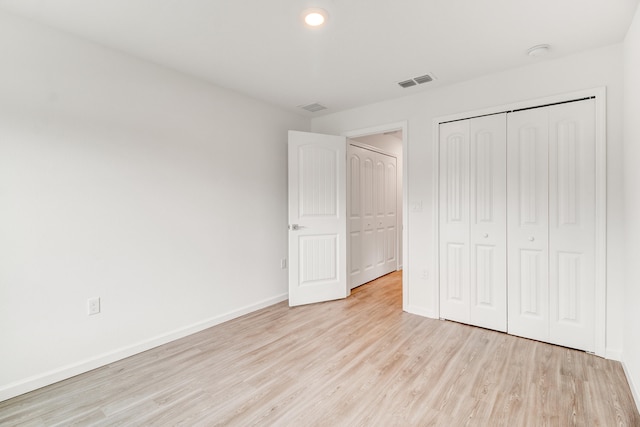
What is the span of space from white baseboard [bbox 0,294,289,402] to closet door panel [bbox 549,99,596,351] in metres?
2.95

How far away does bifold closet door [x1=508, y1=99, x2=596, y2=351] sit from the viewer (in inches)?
95.3

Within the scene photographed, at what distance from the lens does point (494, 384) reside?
80.2 inches

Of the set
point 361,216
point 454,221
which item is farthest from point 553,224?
point 361,216

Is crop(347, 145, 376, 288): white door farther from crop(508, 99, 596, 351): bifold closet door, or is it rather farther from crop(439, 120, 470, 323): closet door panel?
crop(508, 99, 596, 351): bifold closet door

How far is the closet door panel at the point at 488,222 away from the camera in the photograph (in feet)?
9.21

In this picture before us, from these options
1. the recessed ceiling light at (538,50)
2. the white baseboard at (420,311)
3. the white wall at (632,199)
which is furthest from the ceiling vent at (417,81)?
the white baseboard at (420,311)

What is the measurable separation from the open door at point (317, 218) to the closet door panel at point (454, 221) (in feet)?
3.97

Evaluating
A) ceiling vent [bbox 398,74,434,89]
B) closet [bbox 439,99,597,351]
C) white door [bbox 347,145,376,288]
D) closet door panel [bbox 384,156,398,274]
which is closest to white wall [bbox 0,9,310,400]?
white door [bbox 347,145,376,288]

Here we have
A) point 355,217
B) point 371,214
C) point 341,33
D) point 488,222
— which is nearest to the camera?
point 341,33

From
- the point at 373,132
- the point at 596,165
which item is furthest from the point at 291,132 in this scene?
the point at 596,165

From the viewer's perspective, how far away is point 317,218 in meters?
3.75

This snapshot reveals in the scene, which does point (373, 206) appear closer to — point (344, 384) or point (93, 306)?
point (344, 384)

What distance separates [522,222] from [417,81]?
1.60 meters

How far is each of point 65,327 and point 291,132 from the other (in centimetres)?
269
